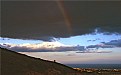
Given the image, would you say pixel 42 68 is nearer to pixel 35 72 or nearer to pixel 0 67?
pixel 35 72

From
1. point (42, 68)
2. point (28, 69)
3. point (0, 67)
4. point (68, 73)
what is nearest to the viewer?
point (0, 67)

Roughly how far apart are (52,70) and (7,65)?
3834 millimetres

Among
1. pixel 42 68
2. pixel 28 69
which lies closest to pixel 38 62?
pixel 42 68

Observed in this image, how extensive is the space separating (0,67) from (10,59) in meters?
0.69

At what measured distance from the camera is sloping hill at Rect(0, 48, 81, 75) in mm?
15439

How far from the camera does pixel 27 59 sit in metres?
17.5

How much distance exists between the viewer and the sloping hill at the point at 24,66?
15439 millimetres

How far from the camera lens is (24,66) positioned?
54.4ft

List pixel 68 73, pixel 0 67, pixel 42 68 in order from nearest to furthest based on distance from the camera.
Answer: pixel 0 67 < pixel 42 68 < pixel 68 73

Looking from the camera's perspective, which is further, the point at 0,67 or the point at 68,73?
the point at 68,73

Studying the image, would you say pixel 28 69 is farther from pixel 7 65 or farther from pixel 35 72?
pixel 7 65

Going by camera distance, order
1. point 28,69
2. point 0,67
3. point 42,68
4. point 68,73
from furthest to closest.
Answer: point 68,73 → point 42,68 → point 28,69 → point 0,67

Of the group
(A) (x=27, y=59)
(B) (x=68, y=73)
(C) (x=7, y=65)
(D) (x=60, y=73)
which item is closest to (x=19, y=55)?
(A) (x=27, y=59)

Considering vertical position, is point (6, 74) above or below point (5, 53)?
below
